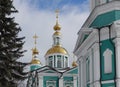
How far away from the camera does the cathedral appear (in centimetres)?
4841

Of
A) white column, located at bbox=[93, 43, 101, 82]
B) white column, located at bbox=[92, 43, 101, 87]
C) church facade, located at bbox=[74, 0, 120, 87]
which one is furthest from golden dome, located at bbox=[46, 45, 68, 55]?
white column, located at bbox=[93, 43, 101, 82]

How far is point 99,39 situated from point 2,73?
8.52 m

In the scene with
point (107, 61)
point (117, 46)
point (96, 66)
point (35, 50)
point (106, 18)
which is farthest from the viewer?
point (35, 50)

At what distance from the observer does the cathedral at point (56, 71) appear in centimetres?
4841

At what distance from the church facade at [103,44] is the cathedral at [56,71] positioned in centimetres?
2097

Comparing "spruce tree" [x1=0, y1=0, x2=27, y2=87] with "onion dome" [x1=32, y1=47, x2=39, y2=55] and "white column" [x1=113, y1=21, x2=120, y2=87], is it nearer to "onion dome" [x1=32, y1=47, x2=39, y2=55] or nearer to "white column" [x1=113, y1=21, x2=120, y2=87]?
"white column" [x1=113, y1=21, x2=120, y2=87]

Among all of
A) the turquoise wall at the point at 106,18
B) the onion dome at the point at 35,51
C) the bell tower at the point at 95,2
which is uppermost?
the onion dome at the point at 35,51

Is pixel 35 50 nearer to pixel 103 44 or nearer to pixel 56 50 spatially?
pixel 56 50

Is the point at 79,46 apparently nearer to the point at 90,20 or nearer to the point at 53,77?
the point at 90,20

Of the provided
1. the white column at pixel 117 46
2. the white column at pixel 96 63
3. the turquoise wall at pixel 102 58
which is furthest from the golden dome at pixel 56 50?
the white column at pixel 117 46

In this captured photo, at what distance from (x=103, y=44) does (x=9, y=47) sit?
8.05 meters

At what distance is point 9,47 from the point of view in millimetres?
17266

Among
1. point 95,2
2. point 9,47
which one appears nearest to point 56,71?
point 95,2

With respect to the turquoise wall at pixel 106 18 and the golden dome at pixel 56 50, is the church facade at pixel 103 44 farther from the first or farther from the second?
the golden dome at pixel 56 50
